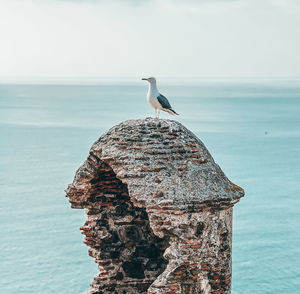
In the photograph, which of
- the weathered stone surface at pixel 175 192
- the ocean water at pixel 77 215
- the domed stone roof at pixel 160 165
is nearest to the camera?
the weathered stone surface at pixel 175 192

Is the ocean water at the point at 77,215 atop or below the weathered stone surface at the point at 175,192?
atop

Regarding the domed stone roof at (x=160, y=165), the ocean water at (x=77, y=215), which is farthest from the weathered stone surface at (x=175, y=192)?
the ocean water at (x=77, y=215)

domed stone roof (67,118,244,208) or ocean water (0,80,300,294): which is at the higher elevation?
ocean water (0,80,300,294)

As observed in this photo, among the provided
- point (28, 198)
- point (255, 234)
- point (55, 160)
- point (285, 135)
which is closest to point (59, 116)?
point (285, 135)

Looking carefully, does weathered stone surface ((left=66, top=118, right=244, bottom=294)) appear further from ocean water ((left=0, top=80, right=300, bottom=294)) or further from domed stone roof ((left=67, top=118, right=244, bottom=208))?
ocean water ((left=0, top=80, right=300, bottom=294))

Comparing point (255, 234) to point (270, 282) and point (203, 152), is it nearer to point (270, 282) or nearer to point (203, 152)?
point (270, 282)

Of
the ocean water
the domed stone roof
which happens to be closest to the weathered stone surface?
the domed stone roof

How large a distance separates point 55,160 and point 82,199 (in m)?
49.9

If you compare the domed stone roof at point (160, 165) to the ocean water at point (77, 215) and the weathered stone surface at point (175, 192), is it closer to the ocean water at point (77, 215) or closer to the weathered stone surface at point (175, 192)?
the weathered stone surface at point (175, 192)

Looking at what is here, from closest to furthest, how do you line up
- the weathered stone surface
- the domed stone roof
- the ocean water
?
the weathered stone surface → the domed stone roof → the ocean water

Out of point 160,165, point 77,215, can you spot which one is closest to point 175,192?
point 160,165

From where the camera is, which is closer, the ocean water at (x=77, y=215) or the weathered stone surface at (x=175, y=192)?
the weathered stone surface at (x=175, y=192)

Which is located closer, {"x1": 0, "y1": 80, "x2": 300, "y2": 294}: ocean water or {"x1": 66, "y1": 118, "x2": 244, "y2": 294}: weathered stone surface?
{"x1": 66, "y1": 118, "x2": 244, "y2": 294}: weathered stone surface

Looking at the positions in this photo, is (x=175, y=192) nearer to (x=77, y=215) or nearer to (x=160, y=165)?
(x=160, y=165)
